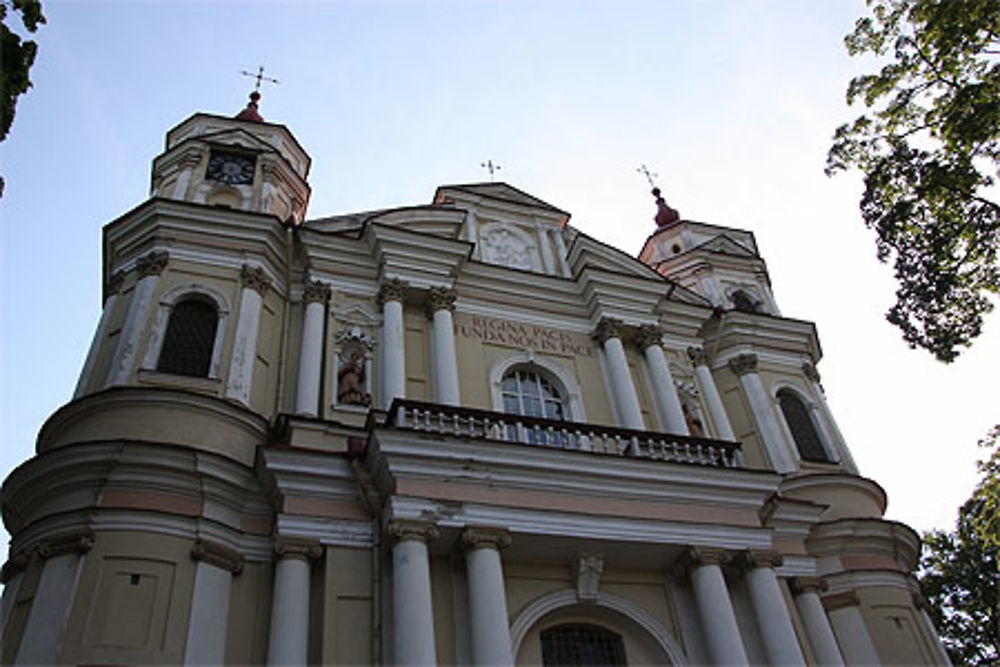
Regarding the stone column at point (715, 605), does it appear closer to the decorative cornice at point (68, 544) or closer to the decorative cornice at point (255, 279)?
the decorative cornice at point (68, 544)

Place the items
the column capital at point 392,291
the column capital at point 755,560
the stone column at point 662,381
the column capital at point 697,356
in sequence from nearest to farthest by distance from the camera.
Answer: the column capital at point 755,560, the column capital at point 392,291, the stone column at point 662,381, the column capital at point 697,356

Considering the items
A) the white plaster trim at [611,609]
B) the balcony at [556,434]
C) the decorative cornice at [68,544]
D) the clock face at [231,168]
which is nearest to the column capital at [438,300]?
the balcony at [556,434]

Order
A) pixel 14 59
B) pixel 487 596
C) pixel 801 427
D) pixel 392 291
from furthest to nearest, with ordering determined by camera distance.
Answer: pixel 801 427
pixel 392 291
pixel 487 596
pixel 14 59

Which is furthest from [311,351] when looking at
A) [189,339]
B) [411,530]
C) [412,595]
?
[412,595]

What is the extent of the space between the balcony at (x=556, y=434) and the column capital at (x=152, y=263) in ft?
19.1

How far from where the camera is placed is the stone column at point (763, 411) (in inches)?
682

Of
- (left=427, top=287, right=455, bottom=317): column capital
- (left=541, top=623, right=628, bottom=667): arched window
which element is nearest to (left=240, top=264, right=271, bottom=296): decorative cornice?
(left=427, top=287, right=455, bottom=317): column capital

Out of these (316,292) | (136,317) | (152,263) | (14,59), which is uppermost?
(152,263)

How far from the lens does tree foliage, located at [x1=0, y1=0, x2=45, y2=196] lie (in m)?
8.67

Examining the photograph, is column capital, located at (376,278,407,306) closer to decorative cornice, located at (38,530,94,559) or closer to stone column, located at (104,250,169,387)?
stone column, located at (104,250,169,387)

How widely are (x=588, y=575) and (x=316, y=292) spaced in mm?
7408

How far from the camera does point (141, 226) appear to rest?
51.6ft

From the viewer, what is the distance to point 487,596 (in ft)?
34.4

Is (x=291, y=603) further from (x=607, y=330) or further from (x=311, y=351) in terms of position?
(x=607, y=330)
